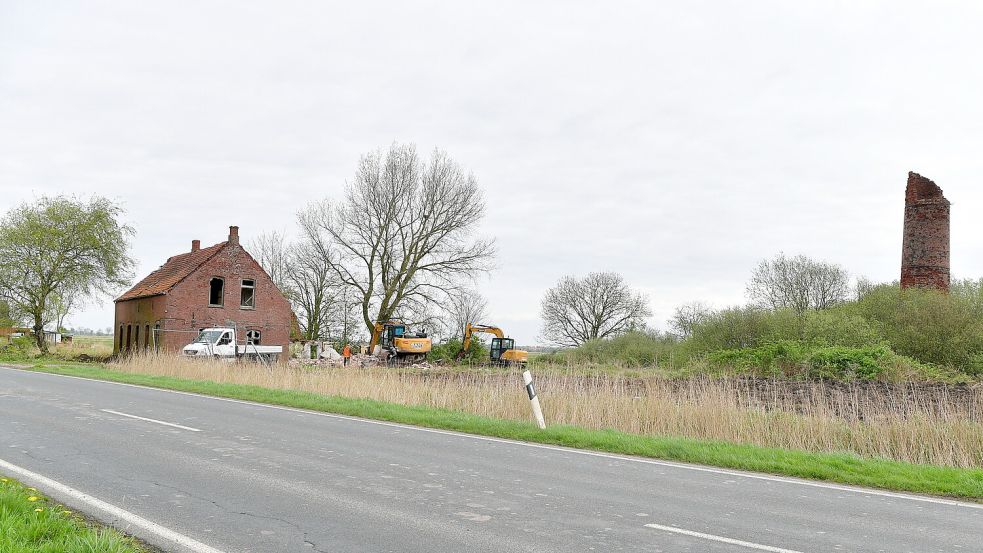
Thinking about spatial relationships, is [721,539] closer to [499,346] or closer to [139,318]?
[499,346]

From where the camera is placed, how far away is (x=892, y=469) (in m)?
8.78

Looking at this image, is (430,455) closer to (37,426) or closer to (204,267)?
(37,426)

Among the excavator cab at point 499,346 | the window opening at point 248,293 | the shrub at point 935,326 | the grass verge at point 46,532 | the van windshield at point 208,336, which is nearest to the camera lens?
the grass verge at point 46,532

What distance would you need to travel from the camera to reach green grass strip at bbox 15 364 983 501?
827 centimetres

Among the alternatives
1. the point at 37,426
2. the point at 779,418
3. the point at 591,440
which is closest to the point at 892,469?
the point at 779,418

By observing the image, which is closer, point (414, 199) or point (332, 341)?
point (414, 199)

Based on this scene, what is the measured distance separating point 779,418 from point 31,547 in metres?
10.5

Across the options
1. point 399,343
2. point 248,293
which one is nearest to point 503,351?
point 399,343

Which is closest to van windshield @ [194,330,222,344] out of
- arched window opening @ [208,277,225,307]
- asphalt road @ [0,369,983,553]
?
arched window opening @ [208,277,225,307]

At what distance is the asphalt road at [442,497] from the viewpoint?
5570mm

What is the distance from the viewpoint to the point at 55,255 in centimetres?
4722

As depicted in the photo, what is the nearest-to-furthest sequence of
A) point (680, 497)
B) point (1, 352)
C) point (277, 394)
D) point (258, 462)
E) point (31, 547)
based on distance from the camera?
point (31, 547)
point (680, 497)
point (258, 462)
point (277, 394)
point (1, 352)

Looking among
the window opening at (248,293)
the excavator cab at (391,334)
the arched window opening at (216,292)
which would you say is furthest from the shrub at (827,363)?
the arched window opening at (216,292)

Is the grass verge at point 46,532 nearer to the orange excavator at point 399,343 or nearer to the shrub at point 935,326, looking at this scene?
the shrub at point 935,326
